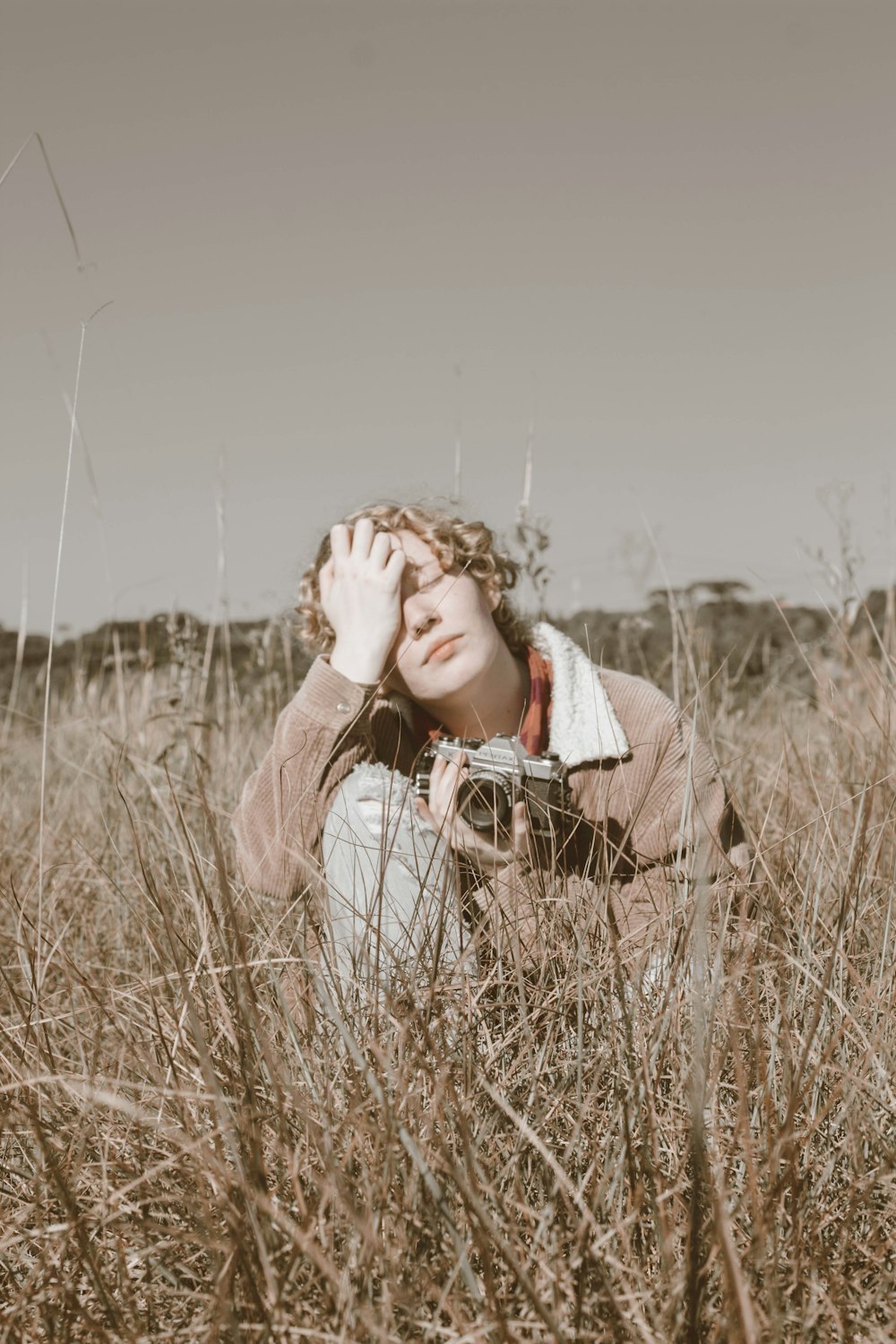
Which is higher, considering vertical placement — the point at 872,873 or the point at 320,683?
the point at 320,683

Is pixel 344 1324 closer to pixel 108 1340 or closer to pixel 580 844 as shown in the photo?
pixel 108 1340

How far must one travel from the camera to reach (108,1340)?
30.1 inches

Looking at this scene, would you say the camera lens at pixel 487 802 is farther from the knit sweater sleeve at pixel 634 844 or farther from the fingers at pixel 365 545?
the fingers at pixel 365 545

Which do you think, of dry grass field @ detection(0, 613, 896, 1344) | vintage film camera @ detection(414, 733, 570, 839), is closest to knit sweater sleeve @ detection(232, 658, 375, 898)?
vintage film camera @ detection(414, 733, 570, 839)

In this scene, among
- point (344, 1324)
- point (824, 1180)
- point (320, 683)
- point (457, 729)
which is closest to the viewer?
point (344, 1324)

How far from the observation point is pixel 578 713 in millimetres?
1835

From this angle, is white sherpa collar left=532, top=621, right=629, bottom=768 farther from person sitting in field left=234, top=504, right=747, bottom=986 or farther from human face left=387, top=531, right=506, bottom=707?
human face left=387, top=531, right=506, bottom=707

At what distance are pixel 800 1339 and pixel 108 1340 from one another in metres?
0.54

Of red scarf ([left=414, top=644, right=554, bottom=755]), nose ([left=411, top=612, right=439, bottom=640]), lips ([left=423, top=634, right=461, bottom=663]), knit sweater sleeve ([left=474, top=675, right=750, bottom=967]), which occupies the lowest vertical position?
knit sweater sleeve ([left=474, top=675, right=750, bottom=967])

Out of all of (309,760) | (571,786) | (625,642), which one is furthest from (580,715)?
(625,642)

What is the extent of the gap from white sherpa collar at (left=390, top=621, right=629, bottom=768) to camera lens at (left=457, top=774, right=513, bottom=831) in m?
0.27

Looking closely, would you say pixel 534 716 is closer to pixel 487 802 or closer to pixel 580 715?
pixel 580 715

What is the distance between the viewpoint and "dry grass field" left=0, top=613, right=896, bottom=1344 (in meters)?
0.79

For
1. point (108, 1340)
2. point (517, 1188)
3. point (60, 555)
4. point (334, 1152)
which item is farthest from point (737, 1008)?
point (60, 555)
